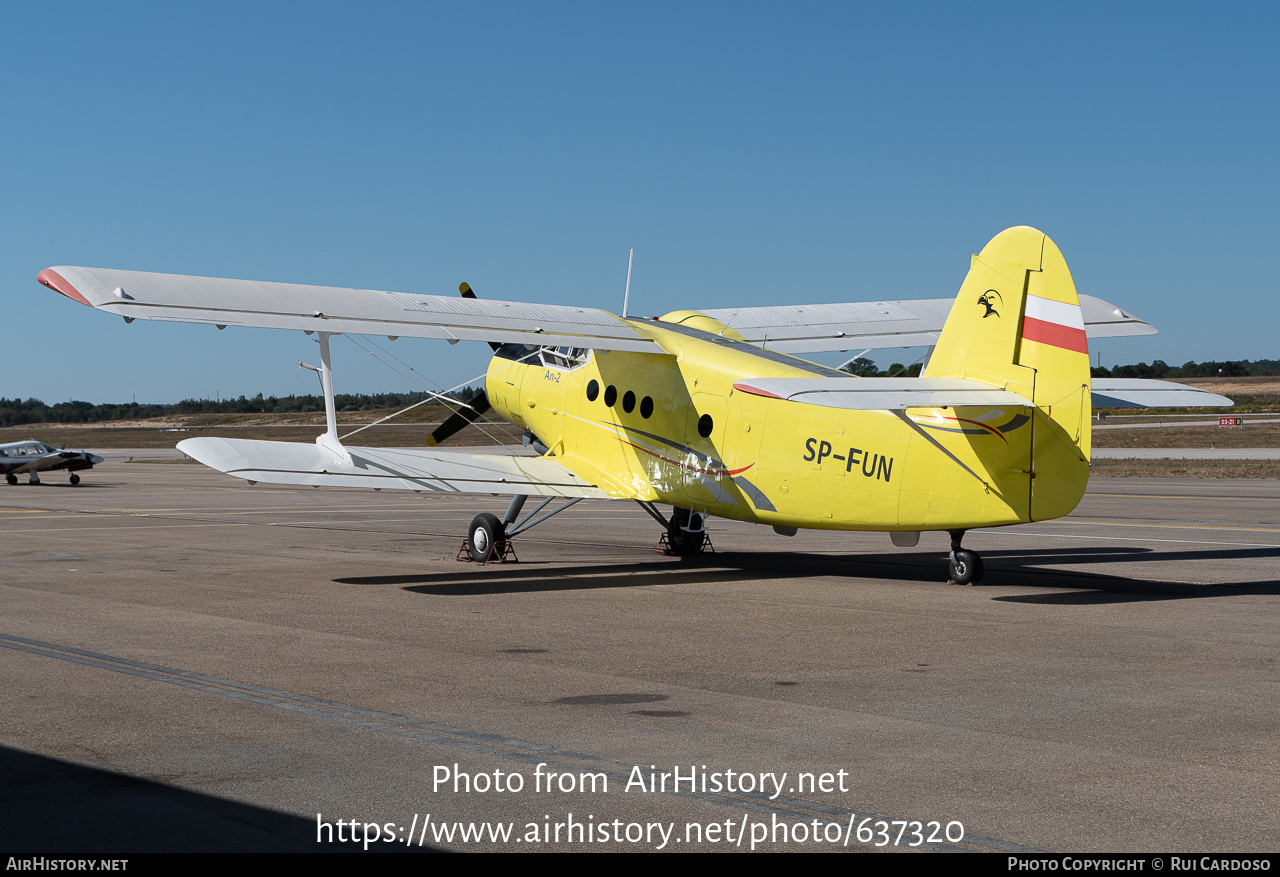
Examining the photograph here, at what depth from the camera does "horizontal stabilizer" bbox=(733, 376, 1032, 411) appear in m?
10.3

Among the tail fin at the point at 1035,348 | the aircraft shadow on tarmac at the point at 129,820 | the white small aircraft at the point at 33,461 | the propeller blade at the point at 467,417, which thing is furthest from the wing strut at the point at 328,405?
the white small aircraft at the point at 33,461

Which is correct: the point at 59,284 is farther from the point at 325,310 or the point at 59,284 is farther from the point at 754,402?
the point at 754,402

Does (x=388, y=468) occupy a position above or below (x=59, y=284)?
below

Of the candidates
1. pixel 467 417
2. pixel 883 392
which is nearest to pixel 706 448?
pixel 883 392

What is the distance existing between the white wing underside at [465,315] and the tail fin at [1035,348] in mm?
3512

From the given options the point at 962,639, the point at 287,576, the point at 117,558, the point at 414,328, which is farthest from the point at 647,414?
the point at 117,558

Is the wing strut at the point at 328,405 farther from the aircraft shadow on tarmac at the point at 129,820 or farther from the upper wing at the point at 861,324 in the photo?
the aircraft shadow on tarmac at the point at 129,820

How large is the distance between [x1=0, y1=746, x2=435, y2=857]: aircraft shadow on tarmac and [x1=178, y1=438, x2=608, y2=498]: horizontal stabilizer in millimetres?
7926

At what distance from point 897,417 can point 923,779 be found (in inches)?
284

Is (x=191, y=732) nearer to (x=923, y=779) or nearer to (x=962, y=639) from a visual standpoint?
(x=923, y=779)

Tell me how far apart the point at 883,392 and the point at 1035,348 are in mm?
1963

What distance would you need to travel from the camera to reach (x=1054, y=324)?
1159 centimetres

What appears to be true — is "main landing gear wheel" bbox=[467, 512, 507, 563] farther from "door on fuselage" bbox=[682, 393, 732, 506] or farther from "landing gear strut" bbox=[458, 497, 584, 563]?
"door on fuselage" bbox=[682, 393, 732, 506]

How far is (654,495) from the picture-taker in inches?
608
